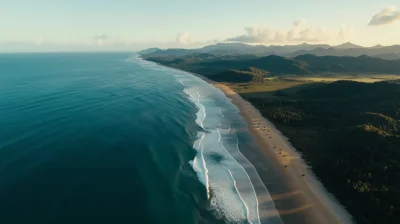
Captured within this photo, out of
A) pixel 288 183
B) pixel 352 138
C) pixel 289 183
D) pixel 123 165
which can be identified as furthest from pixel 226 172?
pixel 352 138

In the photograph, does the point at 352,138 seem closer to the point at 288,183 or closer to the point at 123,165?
the point at 288,183

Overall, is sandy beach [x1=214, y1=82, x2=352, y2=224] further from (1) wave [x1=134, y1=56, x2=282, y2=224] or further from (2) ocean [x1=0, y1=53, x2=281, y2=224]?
(2) ocean [x1=0, y1=53, x2=281, y2=224]

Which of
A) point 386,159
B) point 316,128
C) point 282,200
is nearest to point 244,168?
point 282,200

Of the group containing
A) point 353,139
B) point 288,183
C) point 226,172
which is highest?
point 353,139

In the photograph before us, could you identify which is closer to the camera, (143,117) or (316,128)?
(316,128)

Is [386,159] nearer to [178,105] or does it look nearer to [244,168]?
[244,168]

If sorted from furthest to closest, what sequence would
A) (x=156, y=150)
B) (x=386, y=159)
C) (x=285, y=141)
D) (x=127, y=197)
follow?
(x=285, y=141) < (x=156, y=150) < (x=386, y=159) < (x=127, y=197)

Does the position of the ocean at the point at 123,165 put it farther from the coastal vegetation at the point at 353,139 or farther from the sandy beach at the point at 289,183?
the coastal vegetation at the point at 353,139

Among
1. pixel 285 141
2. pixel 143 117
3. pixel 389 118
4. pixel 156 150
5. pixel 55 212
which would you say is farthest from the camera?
pixel 143 117

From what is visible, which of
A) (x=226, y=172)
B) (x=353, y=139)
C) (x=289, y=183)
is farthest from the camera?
(x=353, y=139)
